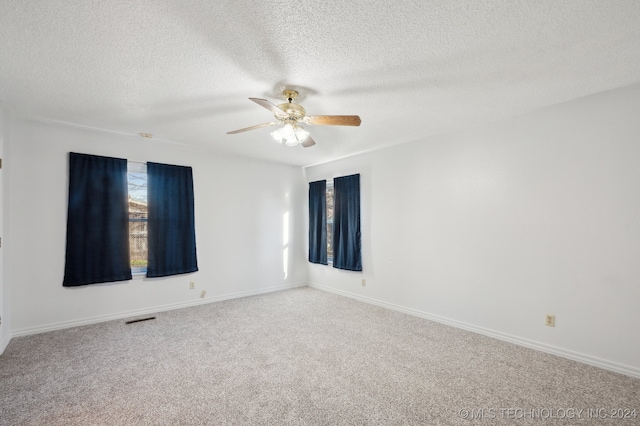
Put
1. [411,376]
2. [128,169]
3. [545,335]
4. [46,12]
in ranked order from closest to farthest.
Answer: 1. [46,12]
2. [411,376]
3. [545,335]
4. [128,169]

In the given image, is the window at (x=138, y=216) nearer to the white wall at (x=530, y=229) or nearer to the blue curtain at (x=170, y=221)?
the blue curtain at (x=170, y=221)

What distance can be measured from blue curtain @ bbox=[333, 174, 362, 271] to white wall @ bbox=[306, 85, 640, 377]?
1.76 feet

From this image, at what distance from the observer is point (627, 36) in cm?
178

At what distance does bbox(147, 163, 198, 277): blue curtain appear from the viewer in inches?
158

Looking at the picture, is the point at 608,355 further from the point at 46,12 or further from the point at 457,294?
the point at 46,12

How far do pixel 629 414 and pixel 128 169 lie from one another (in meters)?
5.47

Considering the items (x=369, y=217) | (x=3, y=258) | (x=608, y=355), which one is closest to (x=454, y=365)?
(x=608, y=355)

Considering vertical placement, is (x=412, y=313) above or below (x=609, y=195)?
below

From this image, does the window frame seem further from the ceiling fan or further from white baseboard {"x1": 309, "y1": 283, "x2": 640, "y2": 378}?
the ceiling fan

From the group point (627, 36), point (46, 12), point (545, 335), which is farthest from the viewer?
point (545, 335)

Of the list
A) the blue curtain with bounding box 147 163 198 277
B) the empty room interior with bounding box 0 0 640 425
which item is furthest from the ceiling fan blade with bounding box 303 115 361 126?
the blue curtain with bounding box 147 163 198 277

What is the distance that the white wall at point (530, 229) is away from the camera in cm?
245

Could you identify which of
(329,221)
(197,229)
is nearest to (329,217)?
(329,221)

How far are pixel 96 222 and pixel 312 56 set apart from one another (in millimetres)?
3408
